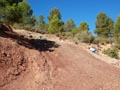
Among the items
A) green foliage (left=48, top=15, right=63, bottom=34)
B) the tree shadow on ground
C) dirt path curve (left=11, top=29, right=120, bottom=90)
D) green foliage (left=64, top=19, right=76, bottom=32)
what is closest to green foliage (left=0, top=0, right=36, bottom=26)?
the tree shadow on ground

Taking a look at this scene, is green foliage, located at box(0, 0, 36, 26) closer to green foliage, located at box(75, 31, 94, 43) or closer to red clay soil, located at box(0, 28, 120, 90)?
red clay soil, located at box(0, 28, 120, 90)

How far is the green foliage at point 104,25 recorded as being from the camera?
54.3 m

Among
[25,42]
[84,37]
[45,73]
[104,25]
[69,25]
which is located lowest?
[45,73]

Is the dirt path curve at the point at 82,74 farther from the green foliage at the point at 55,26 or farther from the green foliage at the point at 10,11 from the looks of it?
the green foliage at the point at 55,26

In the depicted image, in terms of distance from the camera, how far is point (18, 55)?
48.3 ft

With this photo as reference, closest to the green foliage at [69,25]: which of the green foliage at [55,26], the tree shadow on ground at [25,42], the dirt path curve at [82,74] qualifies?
the green foliage at [55,26]

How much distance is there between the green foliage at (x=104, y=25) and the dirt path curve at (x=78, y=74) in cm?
3541

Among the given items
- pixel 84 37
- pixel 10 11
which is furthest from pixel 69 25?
pixel 10 11

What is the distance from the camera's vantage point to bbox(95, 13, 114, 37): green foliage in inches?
2140

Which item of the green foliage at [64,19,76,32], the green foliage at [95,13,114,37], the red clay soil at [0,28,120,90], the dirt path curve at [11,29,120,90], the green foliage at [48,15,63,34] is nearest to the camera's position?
the red clay soil at [0,28,120,90]

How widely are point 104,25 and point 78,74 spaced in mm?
40104

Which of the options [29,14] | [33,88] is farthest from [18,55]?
[29,14]

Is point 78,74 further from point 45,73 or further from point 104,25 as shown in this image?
point 104,25

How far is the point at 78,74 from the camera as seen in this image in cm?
1571
